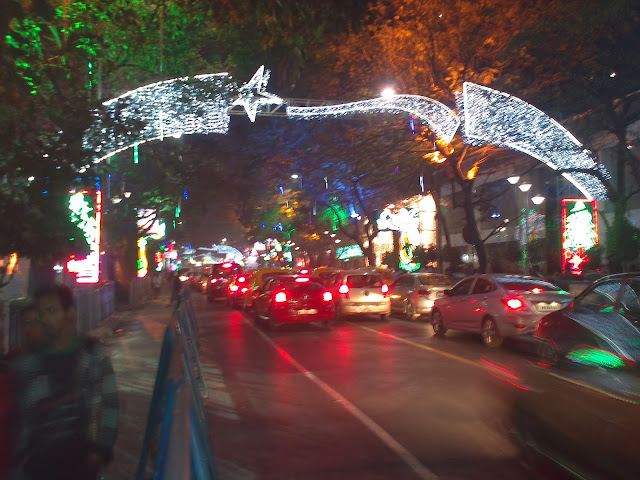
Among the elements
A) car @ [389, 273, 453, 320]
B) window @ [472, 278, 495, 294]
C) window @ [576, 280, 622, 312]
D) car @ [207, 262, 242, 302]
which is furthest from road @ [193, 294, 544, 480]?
car @ [207, 262, 242, 302]

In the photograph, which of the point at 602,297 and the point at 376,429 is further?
the point at 602,297

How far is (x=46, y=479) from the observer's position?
328cm

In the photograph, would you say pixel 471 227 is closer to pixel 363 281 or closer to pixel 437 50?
pixel 363 281

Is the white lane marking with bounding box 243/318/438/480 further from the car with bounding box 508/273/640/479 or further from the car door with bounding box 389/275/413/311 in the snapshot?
the car door with bounding box 389/275/413/311

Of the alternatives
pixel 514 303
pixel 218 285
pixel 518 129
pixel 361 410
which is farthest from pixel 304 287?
pixel 218 285

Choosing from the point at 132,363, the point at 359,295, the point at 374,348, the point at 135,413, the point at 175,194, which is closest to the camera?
the point at 135,413

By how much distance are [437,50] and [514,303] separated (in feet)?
34.6

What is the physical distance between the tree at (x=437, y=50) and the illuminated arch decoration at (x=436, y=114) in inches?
41.9

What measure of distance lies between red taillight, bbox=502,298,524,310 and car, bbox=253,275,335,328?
20.9ft

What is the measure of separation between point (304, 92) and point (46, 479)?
88.7 feet

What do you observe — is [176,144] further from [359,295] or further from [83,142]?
[83,142]

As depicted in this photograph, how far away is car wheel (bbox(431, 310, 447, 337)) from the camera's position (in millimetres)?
16891

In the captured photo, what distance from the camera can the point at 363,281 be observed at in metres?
22.2

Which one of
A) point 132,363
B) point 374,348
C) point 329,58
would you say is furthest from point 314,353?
point 329,58
